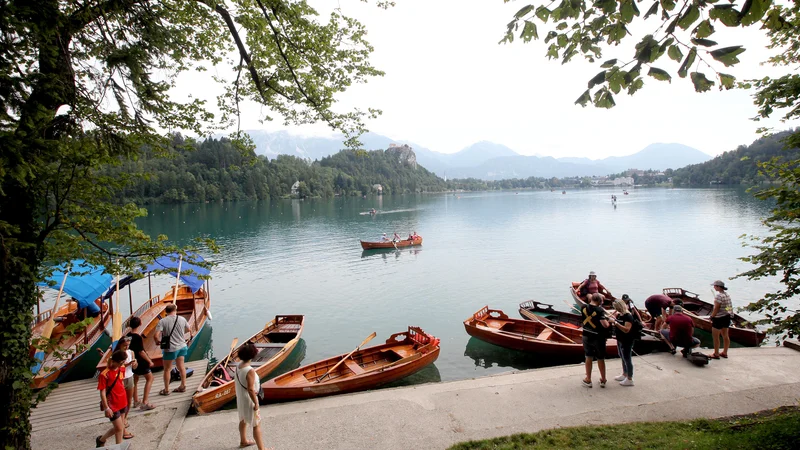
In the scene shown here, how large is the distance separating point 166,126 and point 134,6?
2.29 metres

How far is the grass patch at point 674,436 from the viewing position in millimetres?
5879

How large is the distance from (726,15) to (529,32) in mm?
1720

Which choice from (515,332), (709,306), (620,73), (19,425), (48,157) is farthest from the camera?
(709,306)

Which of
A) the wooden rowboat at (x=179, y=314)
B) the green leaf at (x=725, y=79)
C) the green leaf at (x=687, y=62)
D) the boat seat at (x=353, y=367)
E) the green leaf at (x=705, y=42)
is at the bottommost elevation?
the boat seat at (x=353, y=367)

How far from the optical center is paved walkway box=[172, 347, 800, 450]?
775cm

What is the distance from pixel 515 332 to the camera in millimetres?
16703

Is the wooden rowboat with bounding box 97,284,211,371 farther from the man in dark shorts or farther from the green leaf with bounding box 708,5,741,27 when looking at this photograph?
the man in dark shorts

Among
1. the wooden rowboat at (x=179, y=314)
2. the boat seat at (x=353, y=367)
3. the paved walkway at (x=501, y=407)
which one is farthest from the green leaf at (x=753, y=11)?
the wooden rowboat at (x=179, y=314)

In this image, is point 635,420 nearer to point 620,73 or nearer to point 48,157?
point 620,73

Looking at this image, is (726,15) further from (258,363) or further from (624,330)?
(258,363)

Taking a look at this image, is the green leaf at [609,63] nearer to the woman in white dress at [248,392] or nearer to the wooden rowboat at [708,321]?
the woman in white dress at [248,392]

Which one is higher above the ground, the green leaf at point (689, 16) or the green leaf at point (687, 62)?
the green leaf at point (689, 16)

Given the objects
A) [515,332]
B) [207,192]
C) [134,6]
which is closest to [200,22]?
[134,6]

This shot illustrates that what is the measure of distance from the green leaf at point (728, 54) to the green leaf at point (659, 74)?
1.24 ft
